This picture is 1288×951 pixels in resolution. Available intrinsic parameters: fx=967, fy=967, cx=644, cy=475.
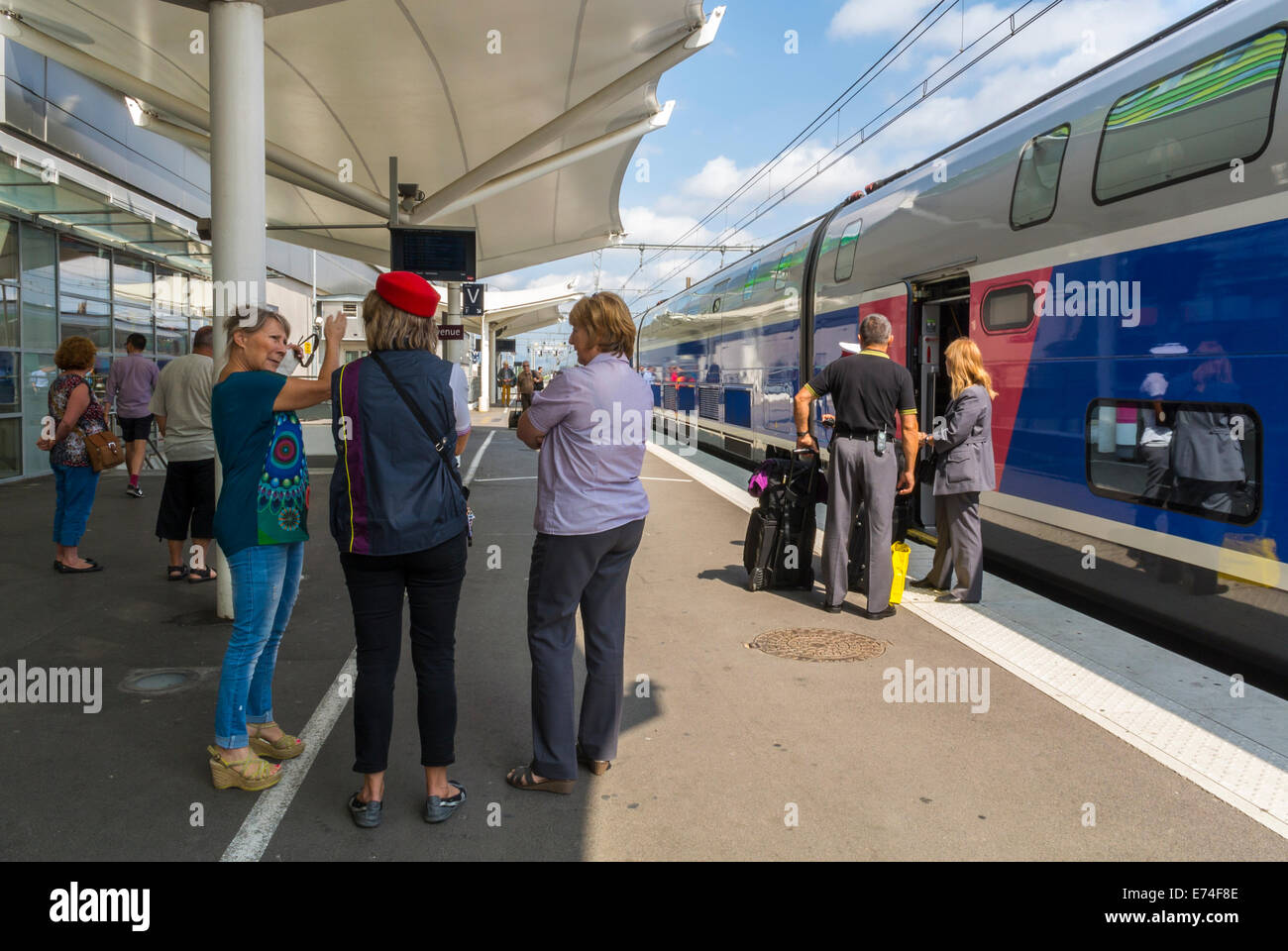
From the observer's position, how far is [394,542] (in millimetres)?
3254

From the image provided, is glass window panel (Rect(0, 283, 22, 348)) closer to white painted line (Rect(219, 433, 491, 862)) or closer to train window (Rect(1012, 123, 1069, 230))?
white painted line (Rect(219, 433, 491, 862))

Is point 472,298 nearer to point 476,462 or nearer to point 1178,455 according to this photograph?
point 476,462

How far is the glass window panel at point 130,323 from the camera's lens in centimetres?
1535

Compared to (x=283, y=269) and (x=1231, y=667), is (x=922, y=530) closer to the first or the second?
(x=1231, y=667)

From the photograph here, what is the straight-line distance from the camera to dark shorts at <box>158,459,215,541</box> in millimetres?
6918

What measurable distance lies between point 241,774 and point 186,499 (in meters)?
3.95

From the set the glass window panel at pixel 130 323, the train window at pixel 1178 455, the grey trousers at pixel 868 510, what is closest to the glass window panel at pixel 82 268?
the glass window panel at pixel 130 323

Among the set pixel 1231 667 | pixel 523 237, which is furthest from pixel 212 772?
pixel 523 237

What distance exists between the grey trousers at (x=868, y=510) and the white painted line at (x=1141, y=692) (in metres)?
0.42

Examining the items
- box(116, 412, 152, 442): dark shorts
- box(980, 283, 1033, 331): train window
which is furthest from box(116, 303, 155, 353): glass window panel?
box(980, 283, 1033, 331): train window

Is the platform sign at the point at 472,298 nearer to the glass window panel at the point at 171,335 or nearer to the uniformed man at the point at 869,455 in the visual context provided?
the glass window panel at the point at 171,335

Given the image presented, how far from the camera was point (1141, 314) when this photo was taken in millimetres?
5398

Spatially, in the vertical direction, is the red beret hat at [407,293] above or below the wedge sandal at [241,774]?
above
